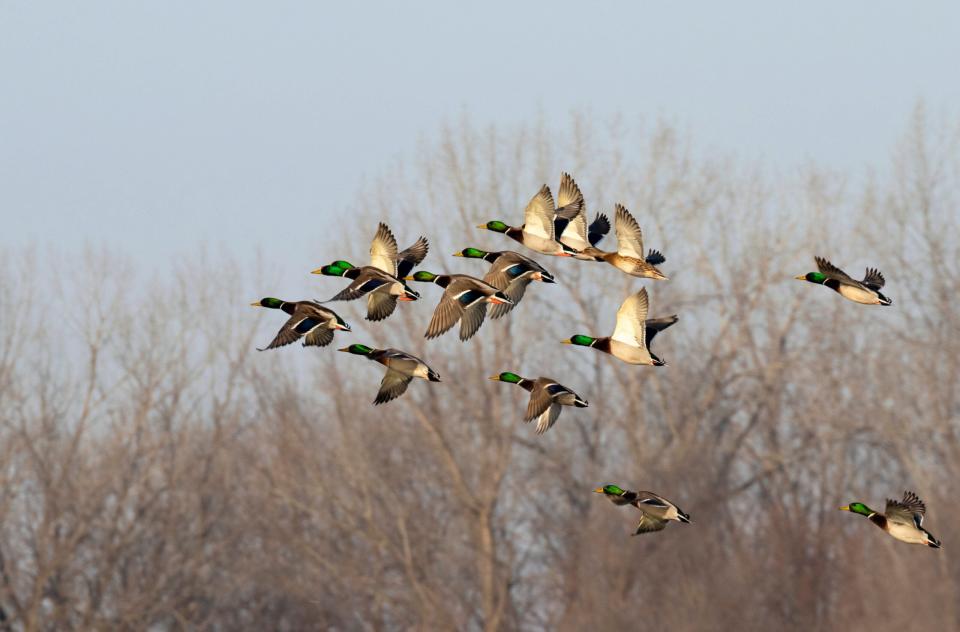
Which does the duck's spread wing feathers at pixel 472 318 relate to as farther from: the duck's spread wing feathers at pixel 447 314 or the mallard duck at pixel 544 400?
the mallard duck at pixel 544 400

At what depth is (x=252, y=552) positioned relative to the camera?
134 ft

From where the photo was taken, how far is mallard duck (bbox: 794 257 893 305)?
8758 millimetres

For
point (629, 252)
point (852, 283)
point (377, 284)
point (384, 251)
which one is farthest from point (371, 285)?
point (852, 283)

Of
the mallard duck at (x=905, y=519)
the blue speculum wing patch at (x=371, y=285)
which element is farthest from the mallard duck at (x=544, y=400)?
the mallard duck at (x=905, y=519)

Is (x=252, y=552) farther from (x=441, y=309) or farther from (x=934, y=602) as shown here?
(x=441, y=309)

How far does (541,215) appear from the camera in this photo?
31.8 ft

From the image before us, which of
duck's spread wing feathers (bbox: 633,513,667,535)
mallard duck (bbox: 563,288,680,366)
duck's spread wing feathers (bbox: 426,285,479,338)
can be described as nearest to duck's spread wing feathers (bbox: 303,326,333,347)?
duck's spread wing feathers (bbox: 426,285,479,338)

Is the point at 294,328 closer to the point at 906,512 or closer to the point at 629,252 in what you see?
the point at 629,252

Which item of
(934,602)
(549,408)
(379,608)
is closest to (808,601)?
(934,602)

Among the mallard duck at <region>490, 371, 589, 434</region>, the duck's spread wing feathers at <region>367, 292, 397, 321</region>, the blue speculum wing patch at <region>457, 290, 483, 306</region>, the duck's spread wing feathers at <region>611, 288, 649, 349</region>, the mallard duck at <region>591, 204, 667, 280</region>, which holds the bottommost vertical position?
the mallard duck at <region>490, 371, 589, 434</region>

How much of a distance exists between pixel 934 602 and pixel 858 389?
10.2 meters

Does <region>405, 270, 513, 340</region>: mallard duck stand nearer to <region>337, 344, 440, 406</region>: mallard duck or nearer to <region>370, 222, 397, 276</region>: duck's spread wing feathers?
<region>337, 344, 440, 406</region>: mallard duck

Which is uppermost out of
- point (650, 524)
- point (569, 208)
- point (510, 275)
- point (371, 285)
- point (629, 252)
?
point (569, 208)

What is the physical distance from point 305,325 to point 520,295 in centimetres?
144
